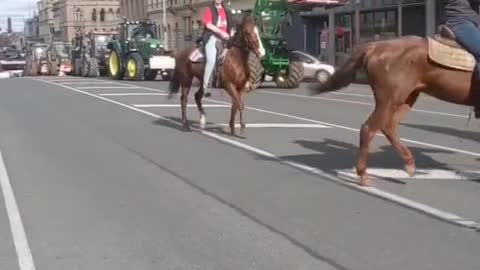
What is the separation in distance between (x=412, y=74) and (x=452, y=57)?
48cm

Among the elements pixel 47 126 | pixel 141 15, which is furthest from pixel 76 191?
pixel 141 15

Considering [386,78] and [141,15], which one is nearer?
[386,78]

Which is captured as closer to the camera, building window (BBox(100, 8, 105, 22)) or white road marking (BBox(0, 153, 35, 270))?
white road marking (BBox(0, 153, 35, 270))

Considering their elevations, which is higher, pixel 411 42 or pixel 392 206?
pixel 411 42

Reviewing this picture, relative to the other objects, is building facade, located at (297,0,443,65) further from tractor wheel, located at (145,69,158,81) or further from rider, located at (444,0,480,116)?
rider, located at (444,0,480,116)

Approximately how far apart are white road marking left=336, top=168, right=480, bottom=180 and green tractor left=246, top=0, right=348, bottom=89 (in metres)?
20.2

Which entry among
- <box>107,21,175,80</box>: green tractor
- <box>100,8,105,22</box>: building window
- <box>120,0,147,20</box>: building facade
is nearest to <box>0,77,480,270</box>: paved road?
<box>107,21,175,80</box>: green tractor

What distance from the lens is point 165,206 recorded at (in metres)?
8.77

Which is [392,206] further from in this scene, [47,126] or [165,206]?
[47,126]

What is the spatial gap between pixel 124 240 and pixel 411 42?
4.29 meters

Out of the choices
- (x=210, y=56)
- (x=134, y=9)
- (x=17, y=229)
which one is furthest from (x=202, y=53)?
(x=134, y=9)

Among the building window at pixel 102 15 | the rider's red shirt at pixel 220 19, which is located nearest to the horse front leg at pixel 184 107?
the rider's red shirt at pixel 220 19

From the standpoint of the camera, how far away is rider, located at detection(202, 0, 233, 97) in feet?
49.4

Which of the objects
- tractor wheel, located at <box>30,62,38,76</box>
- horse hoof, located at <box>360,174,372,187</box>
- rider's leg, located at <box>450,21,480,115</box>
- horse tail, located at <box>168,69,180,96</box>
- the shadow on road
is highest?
rider's leg, located at <box>450,21,480,115</box>
